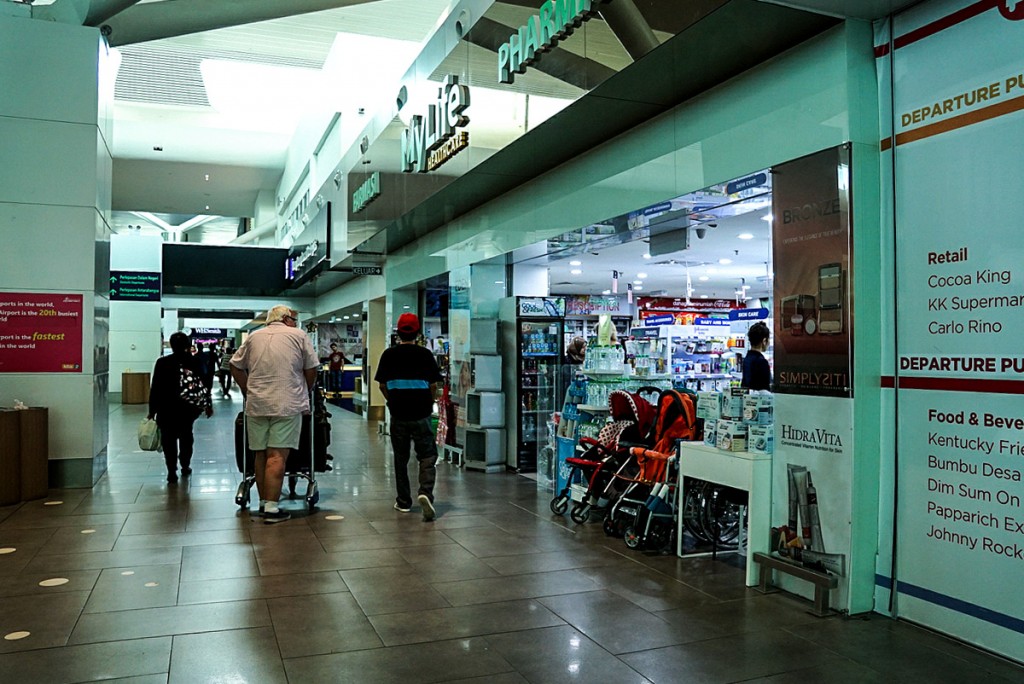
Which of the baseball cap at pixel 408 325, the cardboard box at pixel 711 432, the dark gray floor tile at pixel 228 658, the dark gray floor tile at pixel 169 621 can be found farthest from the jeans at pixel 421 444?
the dark gray floor tile at pixel 228 658

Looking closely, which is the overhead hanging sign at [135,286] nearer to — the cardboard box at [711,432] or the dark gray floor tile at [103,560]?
the dark gray floor tile at [103,560]

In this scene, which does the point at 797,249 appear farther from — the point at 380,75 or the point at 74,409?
the point at 380,75

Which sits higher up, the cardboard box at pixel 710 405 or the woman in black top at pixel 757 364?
the woman in black top at pixel 757 364

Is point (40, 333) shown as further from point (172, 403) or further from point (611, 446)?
point (611, 446)

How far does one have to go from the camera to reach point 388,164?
9.64 m

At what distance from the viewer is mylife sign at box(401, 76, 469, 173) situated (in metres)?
6.96

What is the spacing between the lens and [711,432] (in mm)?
4996

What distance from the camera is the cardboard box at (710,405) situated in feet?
16.2

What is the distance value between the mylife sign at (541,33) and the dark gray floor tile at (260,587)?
354 cm

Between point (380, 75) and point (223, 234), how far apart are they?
26.6 metres

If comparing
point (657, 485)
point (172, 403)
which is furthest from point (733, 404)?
point (172, 403)

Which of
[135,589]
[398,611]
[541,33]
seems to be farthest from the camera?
[541,33]

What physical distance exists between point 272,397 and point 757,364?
12.7 feet

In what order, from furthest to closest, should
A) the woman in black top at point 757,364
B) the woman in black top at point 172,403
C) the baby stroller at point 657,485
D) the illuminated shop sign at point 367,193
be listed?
the illuminated shop sign at point 367,193
the woman in black top at point 172,403
the woman in black top at point 757,364
the baby stroller at point 657,485
